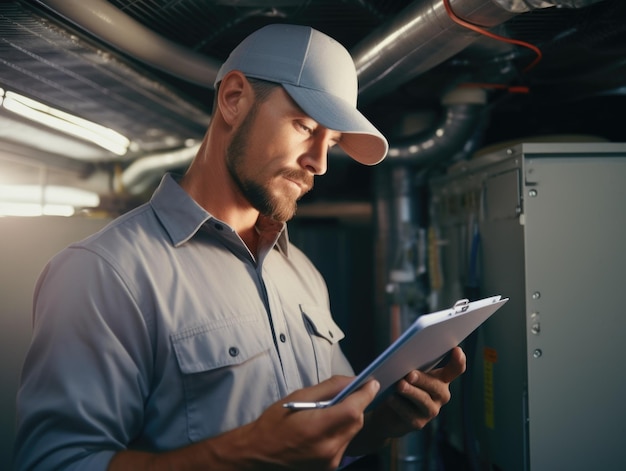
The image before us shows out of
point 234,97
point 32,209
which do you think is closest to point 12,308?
point 32,209

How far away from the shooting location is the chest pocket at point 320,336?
47.8 inches

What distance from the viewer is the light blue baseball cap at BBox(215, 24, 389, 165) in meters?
1.03

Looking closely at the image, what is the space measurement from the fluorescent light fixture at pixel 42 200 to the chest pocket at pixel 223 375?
1217mm

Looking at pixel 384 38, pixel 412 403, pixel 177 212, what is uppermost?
pixel 384 38

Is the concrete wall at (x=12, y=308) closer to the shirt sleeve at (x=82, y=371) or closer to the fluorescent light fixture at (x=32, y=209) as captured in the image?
the fluorescent light fixture at (x=32, y=209)

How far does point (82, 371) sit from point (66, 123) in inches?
57.5

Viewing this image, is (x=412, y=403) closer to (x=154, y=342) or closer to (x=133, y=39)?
(x=154, y=342)

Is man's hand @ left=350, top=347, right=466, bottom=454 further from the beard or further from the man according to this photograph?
the beard

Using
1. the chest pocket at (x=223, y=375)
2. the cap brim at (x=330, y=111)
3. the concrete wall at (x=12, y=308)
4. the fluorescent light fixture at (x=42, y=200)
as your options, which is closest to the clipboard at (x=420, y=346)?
the chest pocket at (x=223, y=375)

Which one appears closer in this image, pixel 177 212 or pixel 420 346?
pixel 420 346

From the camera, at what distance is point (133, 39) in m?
1.42

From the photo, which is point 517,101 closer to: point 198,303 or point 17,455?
point 198,303

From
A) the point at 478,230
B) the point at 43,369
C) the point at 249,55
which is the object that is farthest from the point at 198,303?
the point at 478,230

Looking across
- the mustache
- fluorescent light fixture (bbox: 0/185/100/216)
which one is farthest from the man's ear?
fluorescent light fixture (bbox: 0/185/100/216)
